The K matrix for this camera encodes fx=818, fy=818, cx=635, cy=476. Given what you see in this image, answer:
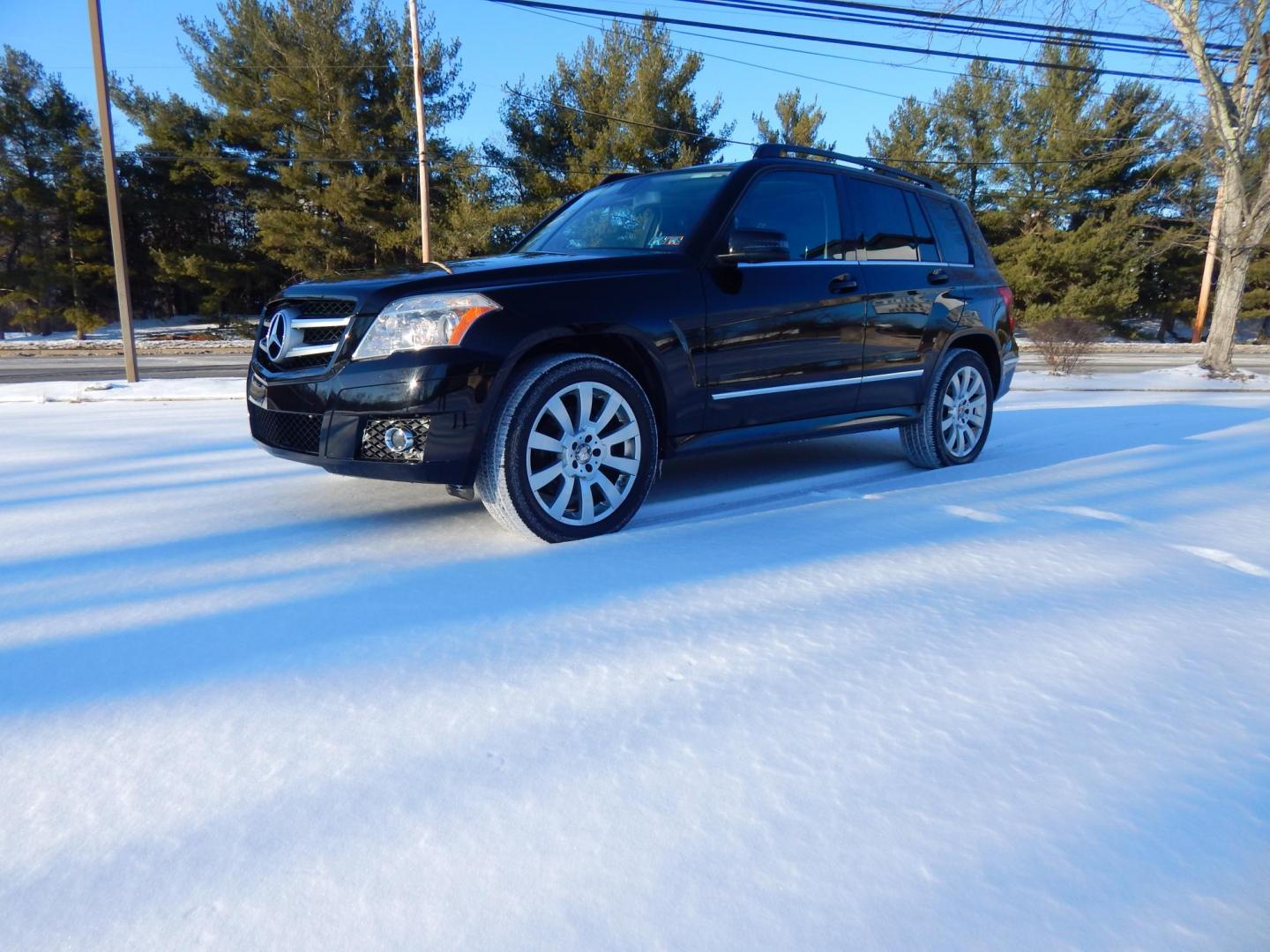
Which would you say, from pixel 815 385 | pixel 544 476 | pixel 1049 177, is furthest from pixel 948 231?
pixel 1049 177

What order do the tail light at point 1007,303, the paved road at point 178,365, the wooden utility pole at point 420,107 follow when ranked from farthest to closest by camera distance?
1. the wooden utility pole at point 420,107
2. the paved road at point 178,365
3. the tail light at point 1007,303

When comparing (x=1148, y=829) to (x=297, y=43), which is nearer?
(x=1148, y=829)

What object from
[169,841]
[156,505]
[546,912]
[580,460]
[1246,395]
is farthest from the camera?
[1246,395]

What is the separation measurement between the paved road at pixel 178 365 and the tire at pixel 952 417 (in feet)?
41.2

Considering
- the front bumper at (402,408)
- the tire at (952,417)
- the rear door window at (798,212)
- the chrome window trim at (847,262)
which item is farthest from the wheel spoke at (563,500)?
the tire at (952,417)

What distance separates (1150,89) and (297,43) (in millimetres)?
30643

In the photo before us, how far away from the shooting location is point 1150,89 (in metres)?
30.6

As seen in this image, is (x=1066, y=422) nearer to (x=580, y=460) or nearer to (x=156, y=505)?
(x=580, y=460)

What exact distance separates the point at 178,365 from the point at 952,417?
19788 millimetres

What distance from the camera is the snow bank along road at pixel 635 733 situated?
127 centimetres

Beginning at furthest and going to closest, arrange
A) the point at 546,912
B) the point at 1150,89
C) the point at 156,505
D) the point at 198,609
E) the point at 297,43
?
the point at 1150,89 < the point at 297,43 < the point at 156,505 < the point at 198,609 < the point at 546,912

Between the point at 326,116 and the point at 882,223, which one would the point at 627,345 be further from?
the point at 326,116

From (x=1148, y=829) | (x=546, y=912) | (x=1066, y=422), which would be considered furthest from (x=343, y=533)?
(x=1066, y=422)

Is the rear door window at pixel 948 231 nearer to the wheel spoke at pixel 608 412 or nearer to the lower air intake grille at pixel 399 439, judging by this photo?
the wheel spoke at pixel 608 412
